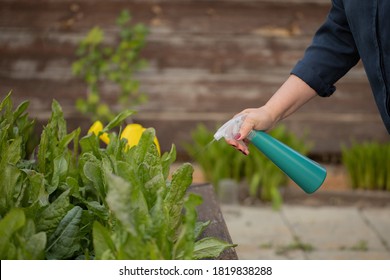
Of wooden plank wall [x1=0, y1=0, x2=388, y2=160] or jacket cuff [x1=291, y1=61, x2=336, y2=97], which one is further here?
wooden plank wall [x1=0, y1=0, x2=388, y2=160]

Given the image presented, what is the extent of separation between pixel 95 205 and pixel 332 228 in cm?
326

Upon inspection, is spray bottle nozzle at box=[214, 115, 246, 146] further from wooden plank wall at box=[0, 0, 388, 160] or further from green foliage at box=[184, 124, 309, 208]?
wooden plank wall at box=[0, 0, 388, 160]

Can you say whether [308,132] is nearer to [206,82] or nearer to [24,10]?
[206,82]

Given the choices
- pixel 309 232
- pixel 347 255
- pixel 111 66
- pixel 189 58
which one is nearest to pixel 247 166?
pixel 309 232

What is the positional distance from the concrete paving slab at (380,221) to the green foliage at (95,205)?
9.37ft

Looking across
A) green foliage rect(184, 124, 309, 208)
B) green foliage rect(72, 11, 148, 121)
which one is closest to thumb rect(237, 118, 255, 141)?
green foliage rect(184, 124, 309, 208)

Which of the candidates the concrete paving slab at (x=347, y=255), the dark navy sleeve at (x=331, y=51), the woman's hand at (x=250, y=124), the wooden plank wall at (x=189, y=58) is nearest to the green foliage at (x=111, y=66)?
the wooden plank wall at (x=189, y=58)

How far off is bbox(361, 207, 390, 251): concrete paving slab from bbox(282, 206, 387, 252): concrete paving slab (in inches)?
1.3

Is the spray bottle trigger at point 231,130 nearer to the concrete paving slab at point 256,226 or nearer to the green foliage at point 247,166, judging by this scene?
the concrete paving slab at point 256,226

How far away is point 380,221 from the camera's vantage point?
14.8 feet

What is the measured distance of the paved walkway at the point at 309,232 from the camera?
3.89 m

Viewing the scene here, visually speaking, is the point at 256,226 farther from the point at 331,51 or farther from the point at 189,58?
the point at 331,51

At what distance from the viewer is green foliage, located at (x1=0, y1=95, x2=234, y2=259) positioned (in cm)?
97
